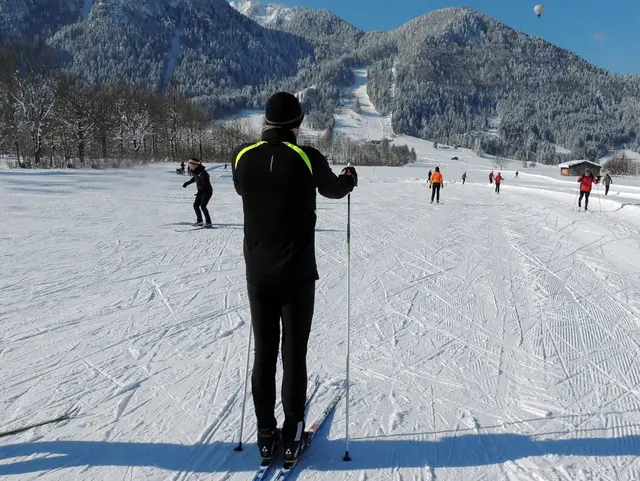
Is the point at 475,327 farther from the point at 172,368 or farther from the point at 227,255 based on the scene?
the point at 227,255

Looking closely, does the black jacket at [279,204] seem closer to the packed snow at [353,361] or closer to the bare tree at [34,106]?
the packed snow at [353,361]

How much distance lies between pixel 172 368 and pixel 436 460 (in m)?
2.39

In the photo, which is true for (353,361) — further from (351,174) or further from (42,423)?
(42,423)

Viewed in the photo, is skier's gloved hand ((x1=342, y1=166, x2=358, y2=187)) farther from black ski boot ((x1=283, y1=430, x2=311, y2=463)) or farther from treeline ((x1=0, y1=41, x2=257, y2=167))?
treeline ((x1=0, y1=41, x2=257, y2=167))

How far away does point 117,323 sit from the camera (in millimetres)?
4957

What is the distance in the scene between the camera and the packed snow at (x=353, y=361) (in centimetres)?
272

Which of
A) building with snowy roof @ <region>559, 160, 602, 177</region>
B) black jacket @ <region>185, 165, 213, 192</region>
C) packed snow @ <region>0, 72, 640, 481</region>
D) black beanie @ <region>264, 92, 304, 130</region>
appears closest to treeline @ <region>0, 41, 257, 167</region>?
black jacket @ <region>185, 165, 213, 192</region>

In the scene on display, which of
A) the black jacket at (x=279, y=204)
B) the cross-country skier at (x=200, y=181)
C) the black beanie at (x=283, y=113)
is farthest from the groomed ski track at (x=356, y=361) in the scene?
the cross-country skier at (x=200, y=181)

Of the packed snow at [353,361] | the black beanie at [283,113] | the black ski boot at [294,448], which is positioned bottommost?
the packed snow at [353,361]

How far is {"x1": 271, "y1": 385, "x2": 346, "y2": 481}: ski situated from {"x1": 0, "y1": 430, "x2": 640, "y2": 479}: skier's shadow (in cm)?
5

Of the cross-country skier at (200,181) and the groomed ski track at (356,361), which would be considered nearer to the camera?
Result: the groomed ski track at (356,361)

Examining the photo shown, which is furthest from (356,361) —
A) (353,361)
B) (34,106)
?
(34,106)

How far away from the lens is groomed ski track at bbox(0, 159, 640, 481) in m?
2.72

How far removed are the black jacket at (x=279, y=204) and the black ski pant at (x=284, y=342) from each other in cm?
8
